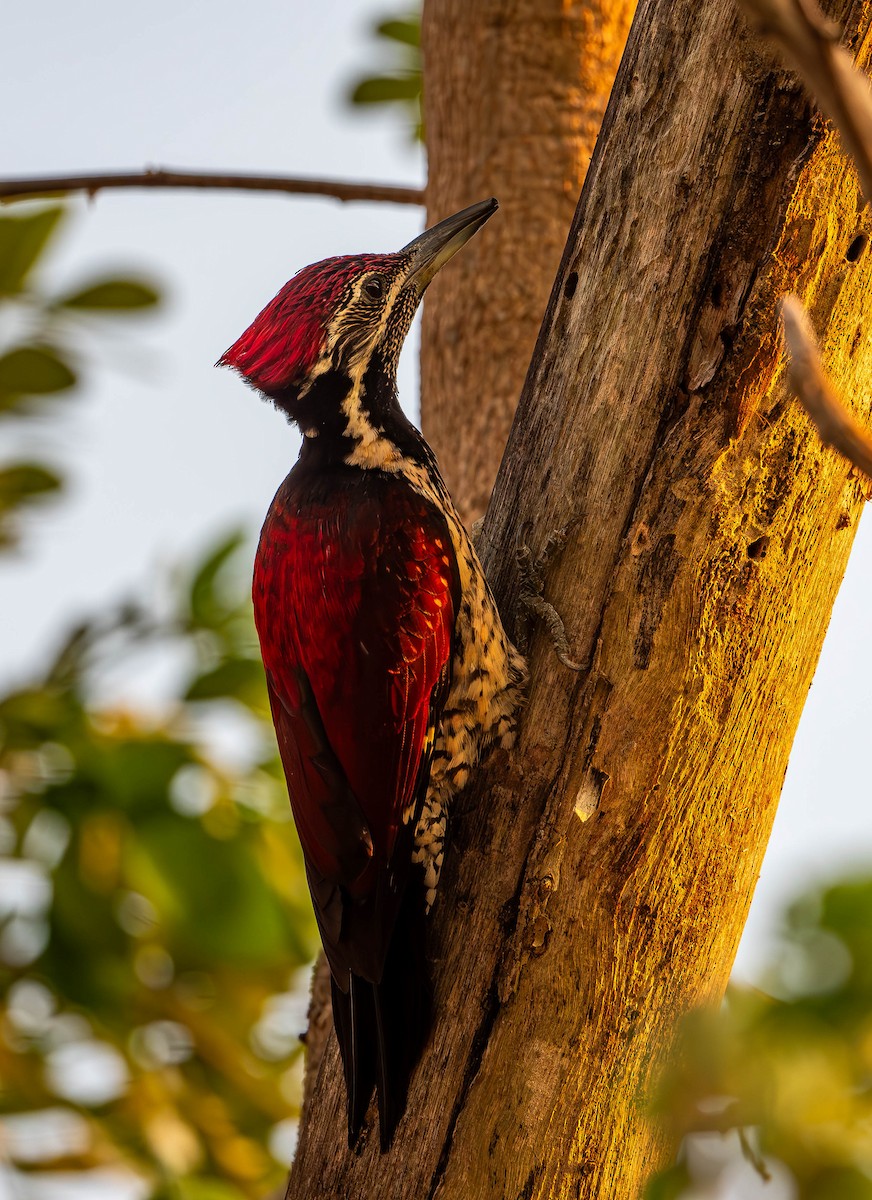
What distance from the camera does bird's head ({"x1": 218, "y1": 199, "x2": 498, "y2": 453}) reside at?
96.6 inches

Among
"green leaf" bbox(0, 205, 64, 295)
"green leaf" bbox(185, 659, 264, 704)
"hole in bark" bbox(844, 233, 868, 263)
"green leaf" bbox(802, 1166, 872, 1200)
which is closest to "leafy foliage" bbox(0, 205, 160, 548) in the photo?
"green leaf" bbox(0, 205, 64, 295)

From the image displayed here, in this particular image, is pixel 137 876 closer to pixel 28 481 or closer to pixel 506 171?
pixel 28 481

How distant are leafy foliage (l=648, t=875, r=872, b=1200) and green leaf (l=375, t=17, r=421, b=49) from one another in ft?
11.7

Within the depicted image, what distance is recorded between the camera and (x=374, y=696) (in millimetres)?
2162

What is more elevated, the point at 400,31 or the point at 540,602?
the point at 400,31


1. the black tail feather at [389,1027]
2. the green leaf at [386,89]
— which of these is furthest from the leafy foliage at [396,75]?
the black tail feather at [389,1027]

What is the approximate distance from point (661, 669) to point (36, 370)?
142 cm

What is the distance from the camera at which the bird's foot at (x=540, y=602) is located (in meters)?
1.98

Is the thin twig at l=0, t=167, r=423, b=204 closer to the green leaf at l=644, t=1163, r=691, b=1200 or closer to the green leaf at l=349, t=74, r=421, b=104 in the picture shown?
the green leaf at l=349, t=74, r=421, b=104

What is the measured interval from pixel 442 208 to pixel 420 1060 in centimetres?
229

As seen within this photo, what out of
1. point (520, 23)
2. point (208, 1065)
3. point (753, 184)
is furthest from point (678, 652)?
point (520, 23)

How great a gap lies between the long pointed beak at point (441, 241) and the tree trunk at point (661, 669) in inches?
24.0

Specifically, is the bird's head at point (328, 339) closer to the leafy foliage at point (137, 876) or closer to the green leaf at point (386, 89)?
the leafy foliage at point (137, 876)

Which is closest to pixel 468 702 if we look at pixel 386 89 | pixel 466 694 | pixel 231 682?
pixel 466 694
